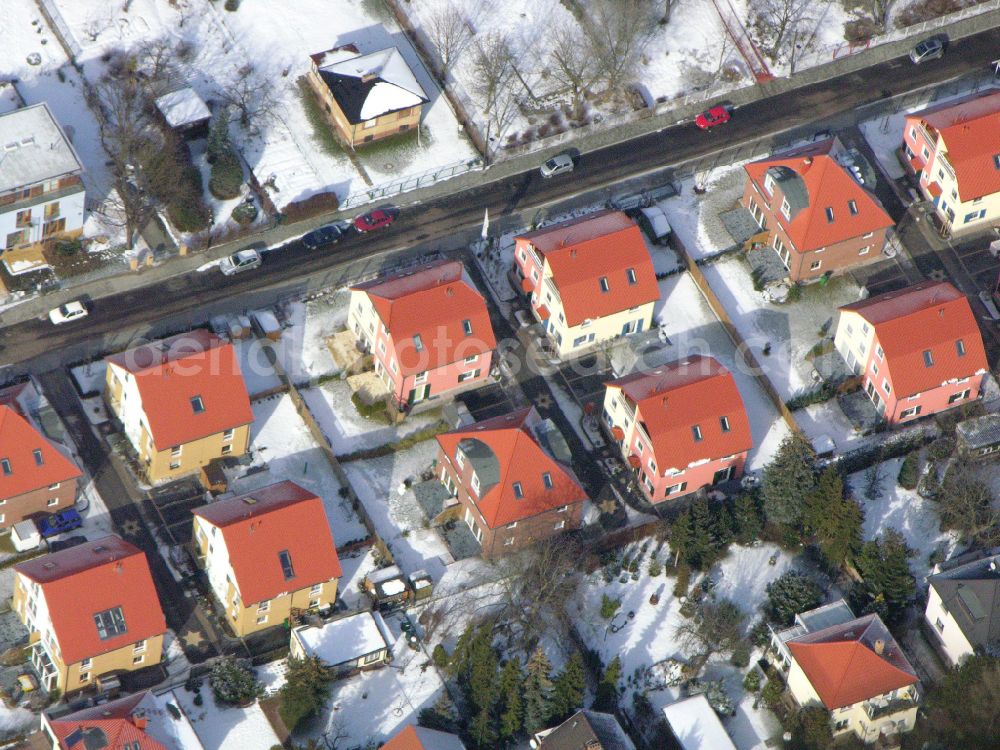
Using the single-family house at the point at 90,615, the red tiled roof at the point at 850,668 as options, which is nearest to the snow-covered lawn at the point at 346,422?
the single-family house at the point at 90,615

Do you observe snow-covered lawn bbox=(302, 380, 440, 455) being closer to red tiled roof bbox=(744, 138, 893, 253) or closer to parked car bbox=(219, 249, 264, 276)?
parked car bbox=(219, 249, 264, 276)

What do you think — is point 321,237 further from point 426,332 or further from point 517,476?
point 517,476

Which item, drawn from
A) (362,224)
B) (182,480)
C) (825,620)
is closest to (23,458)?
(182,480)

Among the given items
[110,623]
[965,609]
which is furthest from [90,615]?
[965,609]

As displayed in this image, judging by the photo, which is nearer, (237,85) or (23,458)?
(23,458)

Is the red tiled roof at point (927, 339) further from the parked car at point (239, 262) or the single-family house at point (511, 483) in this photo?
the parked car at point (239, 262)

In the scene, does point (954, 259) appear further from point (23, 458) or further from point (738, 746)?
point (23, 458)
